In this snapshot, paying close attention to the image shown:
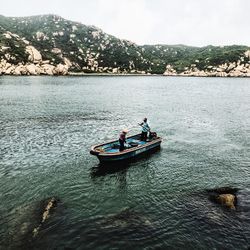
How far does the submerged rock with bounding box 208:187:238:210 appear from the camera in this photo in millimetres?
22297

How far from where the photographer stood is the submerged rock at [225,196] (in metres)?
22.3

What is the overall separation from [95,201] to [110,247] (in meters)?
6.15

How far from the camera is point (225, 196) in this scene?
2284 centimetres

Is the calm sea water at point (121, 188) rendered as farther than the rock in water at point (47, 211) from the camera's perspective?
No

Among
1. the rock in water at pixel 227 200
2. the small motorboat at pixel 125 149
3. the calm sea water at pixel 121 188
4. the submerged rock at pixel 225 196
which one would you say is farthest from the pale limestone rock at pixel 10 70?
the rock in water at pixel 227 200

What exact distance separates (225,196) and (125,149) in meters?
12.9

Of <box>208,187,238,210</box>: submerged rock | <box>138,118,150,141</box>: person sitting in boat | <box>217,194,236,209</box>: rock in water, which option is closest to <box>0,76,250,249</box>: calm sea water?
<box>208,187,238,210</box>: submerged rock

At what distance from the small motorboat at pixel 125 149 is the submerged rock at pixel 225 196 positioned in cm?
1029

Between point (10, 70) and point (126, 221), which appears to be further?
point (10, 70)

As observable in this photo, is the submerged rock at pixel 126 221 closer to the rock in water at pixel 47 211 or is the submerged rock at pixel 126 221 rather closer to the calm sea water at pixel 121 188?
the calm sea water at pixel 121 188

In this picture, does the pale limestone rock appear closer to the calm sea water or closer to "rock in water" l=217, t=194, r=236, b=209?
the calm sea water

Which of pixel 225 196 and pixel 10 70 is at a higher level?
pixel 10 70

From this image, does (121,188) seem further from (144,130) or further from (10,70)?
(10,70)

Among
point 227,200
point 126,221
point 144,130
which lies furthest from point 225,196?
point 144,130
